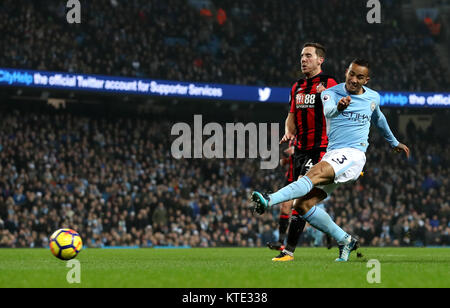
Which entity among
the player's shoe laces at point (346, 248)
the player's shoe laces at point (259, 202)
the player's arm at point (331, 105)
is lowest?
the player's shoe laces at point (346, 248)

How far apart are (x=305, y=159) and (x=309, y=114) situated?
595 mm

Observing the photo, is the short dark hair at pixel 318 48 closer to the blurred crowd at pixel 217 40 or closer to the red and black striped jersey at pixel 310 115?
the red and black striped jersey at pixel 310 115

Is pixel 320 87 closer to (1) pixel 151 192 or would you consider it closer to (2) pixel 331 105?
(2) pixel 331 105

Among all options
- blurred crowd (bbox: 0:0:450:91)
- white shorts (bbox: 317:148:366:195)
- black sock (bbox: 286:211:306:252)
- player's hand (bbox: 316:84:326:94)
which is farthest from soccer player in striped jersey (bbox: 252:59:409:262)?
blurred crowd (bbox: 0:0:450:91)

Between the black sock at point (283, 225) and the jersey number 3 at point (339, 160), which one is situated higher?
the jersey number 3 at point (339, 160)

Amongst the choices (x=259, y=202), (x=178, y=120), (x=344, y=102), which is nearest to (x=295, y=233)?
(x=344, y=102)

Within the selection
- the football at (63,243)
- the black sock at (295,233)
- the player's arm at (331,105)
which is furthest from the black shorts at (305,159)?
the football at (63,243)

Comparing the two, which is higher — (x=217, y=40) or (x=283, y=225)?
(x=217, y=40)

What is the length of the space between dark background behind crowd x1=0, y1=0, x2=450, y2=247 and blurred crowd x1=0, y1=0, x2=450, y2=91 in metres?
0.06

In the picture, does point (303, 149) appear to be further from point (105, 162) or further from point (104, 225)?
point (105, 162)

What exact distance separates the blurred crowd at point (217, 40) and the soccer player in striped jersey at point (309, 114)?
14380 millimetres

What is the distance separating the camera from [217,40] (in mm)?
28266

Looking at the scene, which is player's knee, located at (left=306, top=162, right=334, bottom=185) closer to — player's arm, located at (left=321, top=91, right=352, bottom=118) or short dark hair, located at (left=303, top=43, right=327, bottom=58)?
player's arm, located at (left=321, top=91, right=352, bottom=118)

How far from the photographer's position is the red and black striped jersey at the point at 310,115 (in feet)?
30.9
